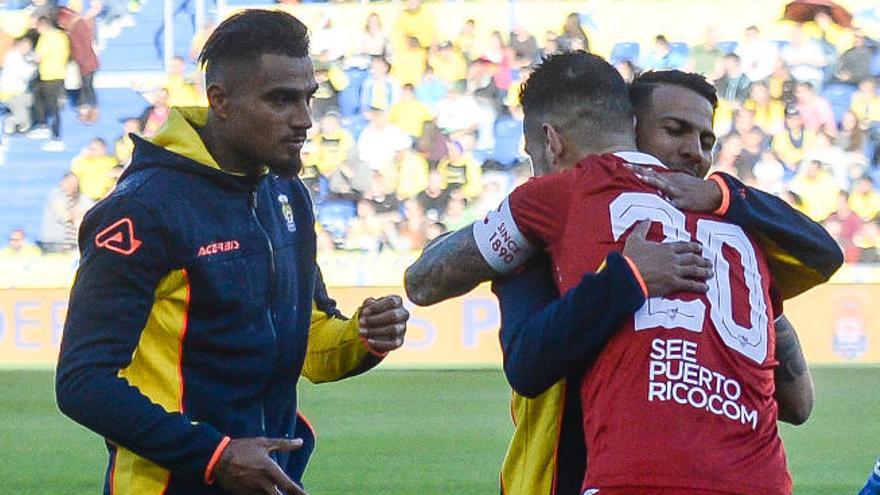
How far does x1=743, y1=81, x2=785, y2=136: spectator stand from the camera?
637 inches

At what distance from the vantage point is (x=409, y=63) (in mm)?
16984

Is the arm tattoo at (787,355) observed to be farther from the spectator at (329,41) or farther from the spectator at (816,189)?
the spectator at (329,41)

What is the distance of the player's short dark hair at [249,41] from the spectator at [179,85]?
14031 millimetres

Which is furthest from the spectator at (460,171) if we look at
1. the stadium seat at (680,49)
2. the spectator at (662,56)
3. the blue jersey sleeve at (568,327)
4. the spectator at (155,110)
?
the blue jersey sleeve at (568,327)

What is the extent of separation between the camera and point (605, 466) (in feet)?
9.27

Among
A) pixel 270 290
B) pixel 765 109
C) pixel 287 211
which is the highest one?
pixel 287 211

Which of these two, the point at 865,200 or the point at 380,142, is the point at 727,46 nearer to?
the point at 865,200

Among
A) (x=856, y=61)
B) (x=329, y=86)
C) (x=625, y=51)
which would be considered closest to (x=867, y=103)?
(x=856, y=61)

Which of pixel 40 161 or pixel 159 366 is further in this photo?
pixel 40 161

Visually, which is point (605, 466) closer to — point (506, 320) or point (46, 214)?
point (506, 320)

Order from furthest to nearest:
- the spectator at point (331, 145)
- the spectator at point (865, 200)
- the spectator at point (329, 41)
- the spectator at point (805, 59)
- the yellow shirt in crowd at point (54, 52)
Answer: the yellow shirt in crowd at point (54, 52), the spectator at point (329, 41), the spectator at point (331, 145), the spectator at point (805, 59), the spectator at point (865, 200)

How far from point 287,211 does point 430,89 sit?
13583 mm

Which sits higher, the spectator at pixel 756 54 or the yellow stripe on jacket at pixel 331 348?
the yellow stripe on jacket at pixel 331 348

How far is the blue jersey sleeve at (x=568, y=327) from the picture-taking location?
2834mm
